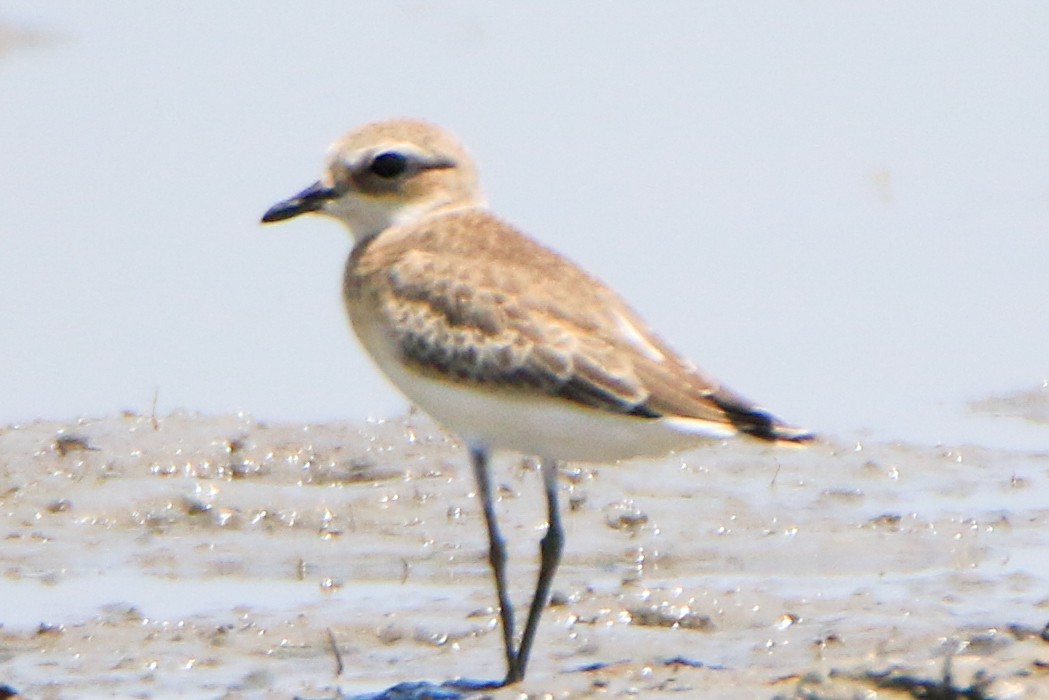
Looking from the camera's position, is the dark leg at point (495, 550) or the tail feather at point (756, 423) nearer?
the tail feather at point (756, 423)

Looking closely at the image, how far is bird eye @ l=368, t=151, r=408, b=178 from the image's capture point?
305 inches

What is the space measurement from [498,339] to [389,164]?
107 cm

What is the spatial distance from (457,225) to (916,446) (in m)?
3.30

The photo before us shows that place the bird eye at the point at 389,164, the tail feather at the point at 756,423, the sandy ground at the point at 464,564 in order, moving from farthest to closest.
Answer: the bird eye at the point at 389,164 < the sandy ground at the point at 464,564 < the tail feather at the point at 756,423

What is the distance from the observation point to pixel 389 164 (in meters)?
7.75

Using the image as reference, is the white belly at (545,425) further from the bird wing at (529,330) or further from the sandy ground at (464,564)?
the sandy ground at (464,564)

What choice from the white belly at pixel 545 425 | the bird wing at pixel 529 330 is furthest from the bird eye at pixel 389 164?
the white belly at pixel 545 425

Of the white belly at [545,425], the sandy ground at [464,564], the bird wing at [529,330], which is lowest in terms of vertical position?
the sandy ground at [464,564]

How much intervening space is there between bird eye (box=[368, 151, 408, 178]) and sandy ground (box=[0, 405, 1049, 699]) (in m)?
1.50

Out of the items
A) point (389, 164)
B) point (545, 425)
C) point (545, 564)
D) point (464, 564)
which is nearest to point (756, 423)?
point (545, 425)

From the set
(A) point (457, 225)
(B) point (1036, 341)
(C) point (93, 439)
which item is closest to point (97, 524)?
(C) point (93, 439)

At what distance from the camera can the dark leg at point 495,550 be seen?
7.10 m

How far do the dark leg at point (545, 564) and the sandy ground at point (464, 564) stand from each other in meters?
0.13

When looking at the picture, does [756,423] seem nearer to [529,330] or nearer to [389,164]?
[529,330]
